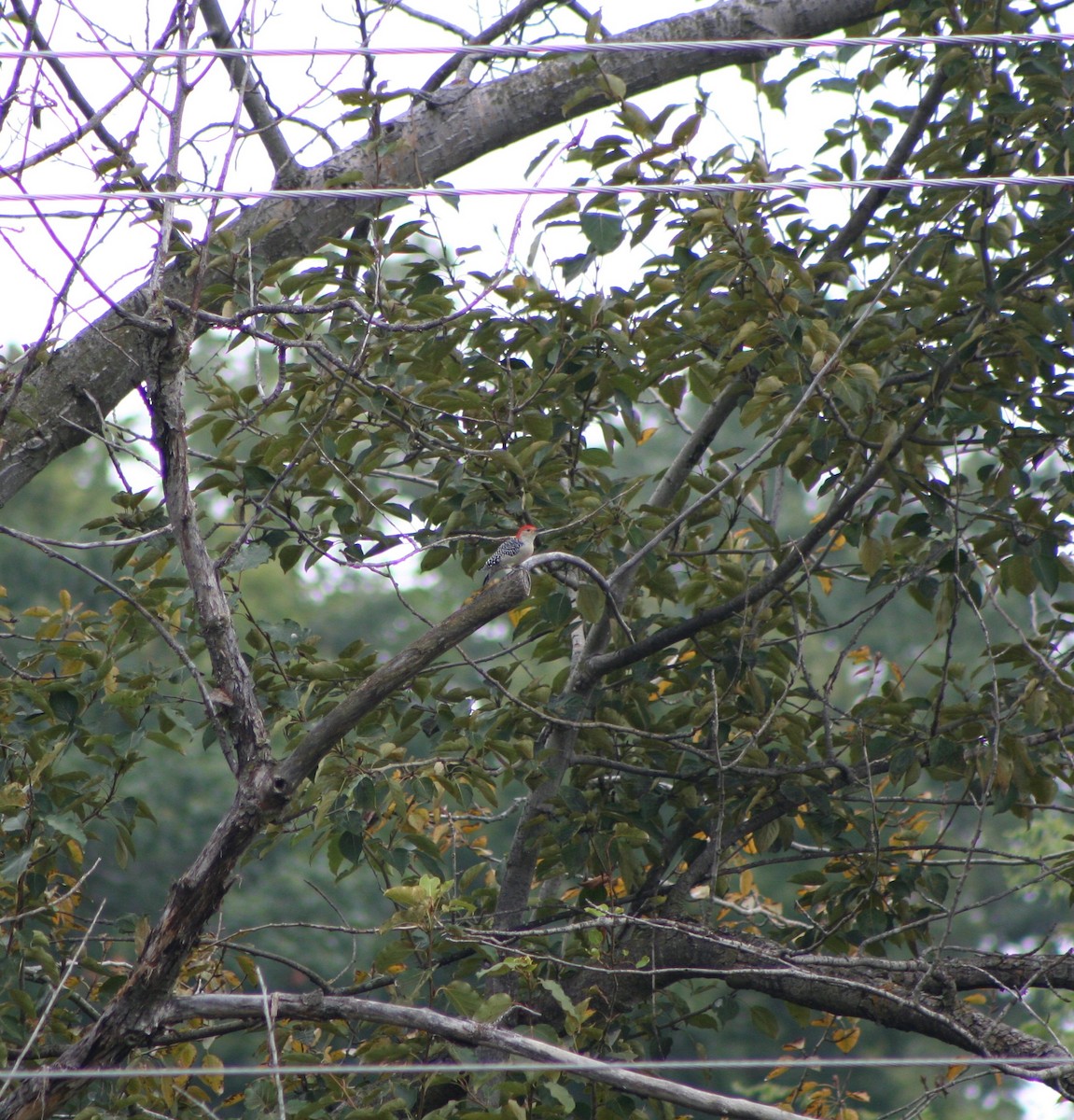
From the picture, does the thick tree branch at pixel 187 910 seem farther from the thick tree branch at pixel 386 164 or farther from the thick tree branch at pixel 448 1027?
the thick tree branch at pixel 386 164

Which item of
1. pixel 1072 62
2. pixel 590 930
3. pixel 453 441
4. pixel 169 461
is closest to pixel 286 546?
pixel 453 441

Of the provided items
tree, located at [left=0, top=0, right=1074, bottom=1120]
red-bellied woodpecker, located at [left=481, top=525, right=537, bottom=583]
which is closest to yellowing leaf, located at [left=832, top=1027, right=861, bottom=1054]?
tree, located at [left=0, top=0, right=1074, bottom=1120]

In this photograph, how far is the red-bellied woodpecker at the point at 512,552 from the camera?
315cm

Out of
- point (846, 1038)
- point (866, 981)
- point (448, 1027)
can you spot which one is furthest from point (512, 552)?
point (846, 1038)

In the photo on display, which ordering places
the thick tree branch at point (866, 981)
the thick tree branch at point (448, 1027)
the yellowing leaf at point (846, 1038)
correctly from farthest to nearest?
the yellowing leaf at point (846, 1038)
the thick tree branch at point (866, 981)
the thick tree branch at point (448, 1027)

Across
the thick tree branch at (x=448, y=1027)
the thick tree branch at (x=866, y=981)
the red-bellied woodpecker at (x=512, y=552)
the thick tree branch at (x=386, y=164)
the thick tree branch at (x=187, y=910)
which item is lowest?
the thick tree branch at (x=866, y=981)

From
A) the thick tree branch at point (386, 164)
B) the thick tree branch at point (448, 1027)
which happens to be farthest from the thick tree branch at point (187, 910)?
the thick tree branch at point (386, 164)

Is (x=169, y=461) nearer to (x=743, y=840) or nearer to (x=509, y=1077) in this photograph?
(x=509, y=1077)

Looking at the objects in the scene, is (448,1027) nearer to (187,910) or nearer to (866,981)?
(187,910)

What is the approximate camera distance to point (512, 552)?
130 inches

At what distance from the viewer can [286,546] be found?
3162 mm

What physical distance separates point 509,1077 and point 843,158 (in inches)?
113

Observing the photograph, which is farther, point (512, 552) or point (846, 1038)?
point (846, 1038)

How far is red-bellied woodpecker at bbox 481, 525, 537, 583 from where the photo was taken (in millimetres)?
3152
